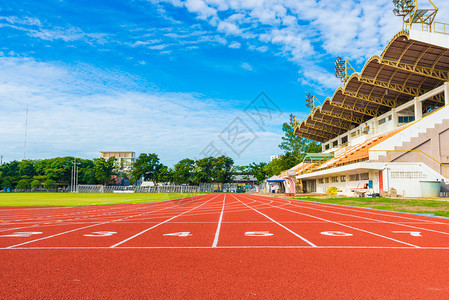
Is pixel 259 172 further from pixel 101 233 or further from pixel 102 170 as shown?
pixel 101 233

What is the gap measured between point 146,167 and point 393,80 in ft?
214

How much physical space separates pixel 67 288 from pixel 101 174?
88.5 meters

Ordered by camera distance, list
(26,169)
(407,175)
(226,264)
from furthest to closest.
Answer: (26,169) → (407,175) → (226,264)

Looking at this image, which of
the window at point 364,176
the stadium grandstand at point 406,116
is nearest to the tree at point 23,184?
the stadium grandstand at point 406,116

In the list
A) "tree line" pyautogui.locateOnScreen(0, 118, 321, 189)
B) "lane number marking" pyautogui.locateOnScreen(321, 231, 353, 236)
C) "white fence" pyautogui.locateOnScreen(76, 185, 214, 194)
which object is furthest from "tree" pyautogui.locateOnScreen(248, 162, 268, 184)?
"lane number marking" pyautogui.locateOnScreen(321, 231, 353, 236)

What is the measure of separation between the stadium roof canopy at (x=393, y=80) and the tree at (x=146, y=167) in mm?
50613

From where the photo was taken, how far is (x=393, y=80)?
37.6 metres

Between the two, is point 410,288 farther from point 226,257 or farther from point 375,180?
point 375,180

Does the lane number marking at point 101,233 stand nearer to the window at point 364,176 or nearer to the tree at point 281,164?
the window at point 364,176

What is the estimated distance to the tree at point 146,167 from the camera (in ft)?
288

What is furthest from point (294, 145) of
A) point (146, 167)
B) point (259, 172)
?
point (146, 167)

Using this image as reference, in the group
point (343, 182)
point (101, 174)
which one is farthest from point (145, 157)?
point (343, 182)

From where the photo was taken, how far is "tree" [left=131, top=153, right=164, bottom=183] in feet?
288

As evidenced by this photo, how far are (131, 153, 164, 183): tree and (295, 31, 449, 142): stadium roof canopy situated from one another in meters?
50.6
